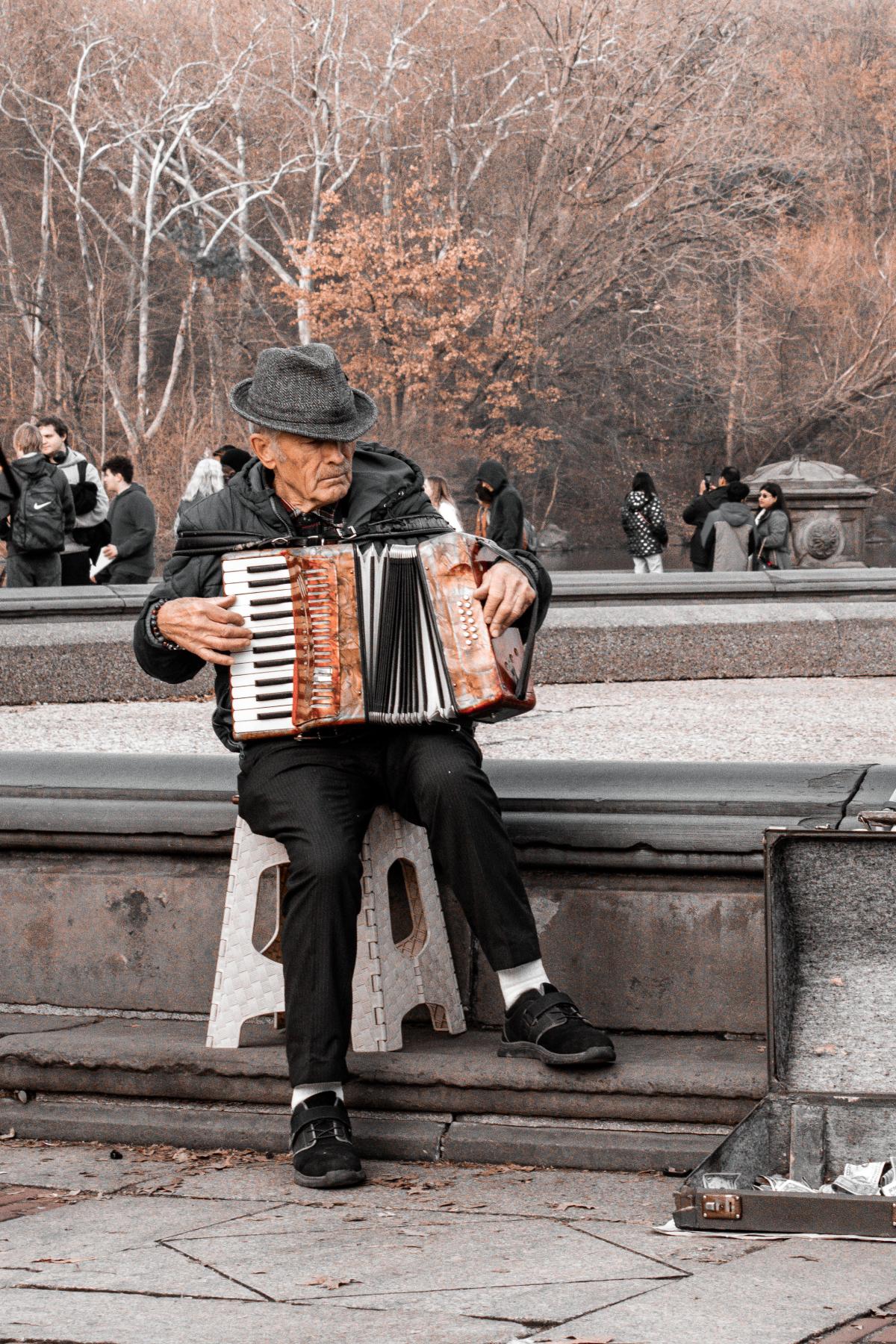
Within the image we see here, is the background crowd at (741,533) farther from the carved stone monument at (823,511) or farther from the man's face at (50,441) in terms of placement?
the man's face at (50,441)

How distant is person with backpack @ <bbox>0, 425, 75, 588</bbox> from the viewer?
10477 millimetres

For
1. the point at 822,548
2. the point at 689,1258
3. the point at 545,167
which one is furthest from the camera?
the point at 545,167

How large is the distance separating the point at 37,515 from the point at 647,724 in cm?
469

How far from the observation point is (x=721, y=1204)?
279 cm

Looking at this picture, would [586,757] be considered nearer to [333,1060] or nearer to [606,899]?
[606,899]

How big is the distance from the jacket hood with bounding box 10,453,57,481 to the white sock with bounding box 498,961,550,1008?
25.2ft

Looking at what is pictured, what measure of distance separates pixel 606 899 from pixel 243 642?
954mm

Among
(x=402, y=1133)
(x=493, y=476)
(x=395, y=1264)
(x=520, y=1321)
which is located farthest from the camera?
(x=493, y=476)

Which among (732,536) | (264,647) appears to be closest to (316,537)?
(264,647)

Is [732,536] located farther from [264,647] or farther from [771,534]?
[264,647]

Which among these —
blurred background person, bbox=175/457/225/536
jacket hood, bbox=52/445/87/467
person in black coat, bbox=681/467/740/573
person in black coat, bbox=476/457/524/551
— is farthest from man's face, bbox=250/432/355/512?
person in black coat, bbox=681/467/740/573

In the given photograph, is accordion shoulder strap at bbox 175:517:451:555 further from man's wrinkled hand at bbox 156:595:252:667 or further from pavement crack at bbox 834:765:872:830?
pavement crack at bbox 834:765:872:830

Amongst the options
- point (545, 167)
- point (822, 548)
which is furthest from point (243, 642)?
point (545, 167)

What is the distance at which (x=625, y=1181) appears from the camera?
10.6 feet
